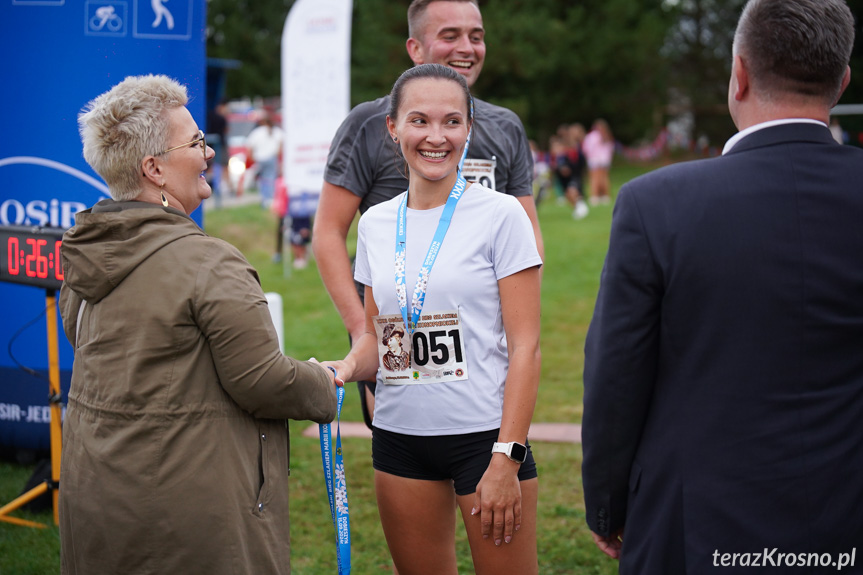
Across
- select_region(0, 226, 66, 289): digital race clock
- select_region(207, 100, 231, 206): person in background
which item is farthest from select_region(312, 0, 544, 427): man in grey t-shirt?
select_region(207, 100, 231, 206): person in background

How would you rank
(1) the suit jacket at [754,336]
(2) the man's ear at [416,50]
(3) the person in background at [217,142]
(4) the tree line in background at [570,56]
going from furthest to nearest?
(4) the tree line in background at [570,56] → (3) the person in background at [217,142] → (2) the man's ear at [416,50] → (1) the suit jacket at [754,336]

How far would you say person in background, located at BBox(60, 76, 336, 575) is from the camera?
2262 mm

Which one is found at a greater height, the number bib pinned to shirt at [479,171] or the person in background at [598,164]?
the number bib pinned to shirt at [479,171]

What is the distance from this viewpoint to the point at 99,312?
91.4 inches

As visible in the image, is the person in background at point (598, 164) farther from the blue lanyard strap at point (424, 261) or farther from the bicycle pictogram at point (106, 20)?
the blue lanyard strap at point (424, 261)

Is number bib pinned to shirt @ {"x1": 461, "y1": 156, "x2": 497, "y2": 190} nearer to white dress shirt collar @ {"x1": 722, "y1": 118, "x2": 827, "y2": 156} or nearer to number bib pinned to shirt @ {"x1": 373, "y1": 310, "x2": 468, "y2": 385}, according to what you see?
number bib pinned to shirt @ {"x1": 373, "y1": 310, "x2": 468, "y2": 385}

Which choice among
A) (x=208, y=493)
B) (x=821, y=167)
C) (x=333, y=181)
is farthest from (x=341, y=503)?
(x=821, y=167)

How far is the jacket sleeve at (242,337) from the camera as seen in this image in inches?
88.4

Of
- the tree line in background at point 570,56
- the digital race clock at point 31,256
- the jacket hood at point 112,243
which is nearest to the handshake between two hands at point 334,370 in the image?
the jacket hood at point 112,243

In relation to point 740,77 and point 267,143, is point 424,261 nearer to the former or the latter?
point 740,77

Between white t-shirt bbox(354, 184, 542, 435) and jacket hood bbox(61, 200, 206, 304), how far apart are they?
0.74 m

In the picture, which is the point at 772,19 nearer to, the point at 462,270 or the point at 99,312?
the point at 462,270

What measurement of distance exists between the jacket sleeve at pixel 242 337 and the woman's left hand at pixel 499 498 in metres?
0.60

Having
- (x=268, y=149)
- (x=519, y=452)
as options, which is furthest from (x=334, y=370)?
(x=268, y=149)
